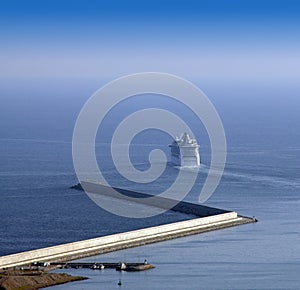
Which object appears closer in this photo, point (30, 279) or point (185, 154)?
point (30, 279)

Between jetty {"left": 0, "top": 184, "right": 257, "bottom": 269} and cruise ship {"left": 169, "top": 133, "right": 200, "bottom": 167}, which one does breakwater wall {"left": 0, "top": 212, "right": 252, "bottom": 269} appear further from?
cruise ship {"left": 169, "top": 133, "right": 200, "bottom": 167}

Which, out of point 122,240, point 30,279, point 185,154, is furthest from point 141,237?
point 185,154

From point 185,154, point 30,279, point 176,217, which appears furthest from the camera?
point 185,154

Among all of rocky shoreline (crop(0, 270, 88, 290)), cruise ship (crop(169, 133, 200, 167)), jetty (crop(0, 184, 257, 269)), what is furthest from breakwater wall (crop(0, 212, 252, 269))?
cruise ship (crop(169, 133, 200, 167))

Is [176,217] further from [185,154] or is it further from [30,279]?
[185,154]

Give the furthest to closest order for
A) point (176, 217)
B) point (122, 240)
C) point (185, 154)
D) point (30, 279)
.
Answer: point (185, 154), point (176, 217), point (122, 240), point (30, 279)

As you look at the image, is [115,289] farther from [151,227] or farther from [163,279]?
[151,227]

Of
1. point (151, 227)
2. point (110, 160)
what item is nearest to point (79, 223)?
point (151, 227)
